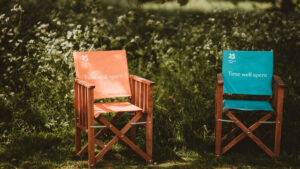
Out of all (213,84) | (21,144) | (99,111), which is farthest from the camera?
(213,84)

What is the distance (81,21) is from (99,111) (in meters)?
3.33

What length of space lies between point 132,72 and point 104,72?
111 centimetres

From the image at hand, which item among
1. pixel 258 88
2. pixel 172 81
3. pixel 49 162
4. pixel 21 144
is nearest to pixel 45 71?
pixel 21 144

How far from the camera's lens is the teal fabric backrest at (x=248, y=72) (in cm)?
432

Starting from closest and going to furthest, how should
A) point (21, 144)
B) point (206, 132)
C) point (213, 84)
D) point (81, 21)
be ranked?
point (21, 144), point (206, 132), point (213, 84), point (81, 21)

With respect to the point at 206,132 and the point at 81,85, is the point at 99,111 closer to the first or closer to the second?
the point at 81,85

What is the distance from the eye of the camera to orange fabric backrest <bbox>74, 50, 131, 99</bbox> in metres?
4.21

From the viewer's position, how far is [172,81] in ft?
17.5

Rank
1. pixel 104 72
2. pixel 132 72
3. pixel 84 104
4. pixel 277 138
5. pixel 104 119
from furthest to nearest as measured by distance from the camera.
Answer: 1. pixel 132 72
2. pixel 104 72
3. pixel 277 138
4. pixel 84 104
5. pixel 104 119

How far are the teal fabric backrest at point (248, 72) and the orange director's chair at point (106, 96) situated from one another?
102cm

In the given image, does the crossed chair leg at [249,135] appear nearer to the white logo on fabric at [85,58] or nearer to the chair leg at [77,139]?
the chair leg at [77,139]

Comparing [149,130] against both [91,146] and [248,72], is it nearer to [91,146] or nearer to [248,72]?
[91,146]

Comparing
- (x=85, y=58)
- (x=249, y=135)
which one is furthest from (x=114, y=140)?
(x=249, y=135)

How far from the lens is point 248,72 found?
4.38 metres
